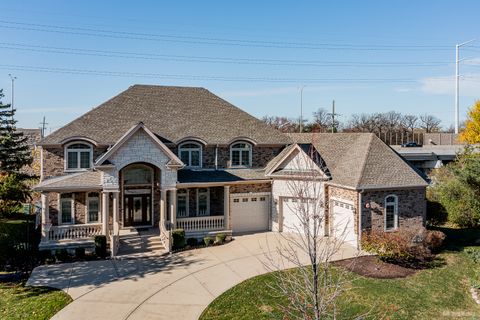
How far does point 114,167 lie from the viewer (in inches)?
791

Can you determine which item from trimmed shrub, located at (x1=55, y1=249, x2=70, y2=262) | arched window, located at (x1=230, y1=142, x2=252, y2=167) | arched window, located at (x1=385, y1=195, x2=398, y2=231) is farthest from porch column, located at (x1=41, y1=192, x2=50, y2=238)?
arched window, located at (x1=385, y1=195, x2=398, y2=231)

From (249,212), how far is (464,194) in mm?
15647

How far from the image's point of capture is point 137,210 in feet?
76.7

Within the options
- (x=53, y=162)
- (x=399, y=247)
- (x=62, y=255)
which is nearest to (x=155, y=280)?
(x=62, y=255)

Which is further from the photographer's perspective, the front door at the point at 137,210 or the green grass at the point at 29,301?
the front door at the point at 137,210

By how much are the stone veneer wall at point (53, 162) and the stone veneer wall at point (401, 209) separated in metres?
17.9

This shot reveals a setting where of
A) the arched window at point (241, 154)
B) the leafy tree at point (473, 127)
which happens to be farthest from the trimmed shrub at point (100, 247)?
the leafy tree at point (473, 127)

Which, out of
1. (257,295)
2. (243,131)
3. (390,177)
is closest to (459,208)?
(390,177)

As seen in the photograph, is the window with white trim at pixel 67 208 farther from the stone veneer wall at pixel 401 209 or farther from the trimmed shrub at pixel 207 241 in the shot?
the stone veneer wall at pixel 401 209

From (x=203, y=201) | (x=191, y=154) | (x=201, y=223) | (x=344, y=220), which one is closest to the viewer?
(x=344, y=220)

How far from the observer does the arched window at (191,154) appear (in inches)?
954

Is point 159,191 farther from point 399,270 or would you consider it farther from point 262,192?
point 399,270

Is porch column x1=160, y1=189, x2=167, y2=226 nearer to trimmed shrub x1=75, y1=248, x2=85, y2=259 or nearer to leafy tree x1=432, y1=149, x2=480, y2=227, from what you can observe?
trimmed shrub x1=75, y1=248, x2=85, y2=259

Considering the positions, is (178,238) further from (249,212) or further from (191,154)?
(191,154)
